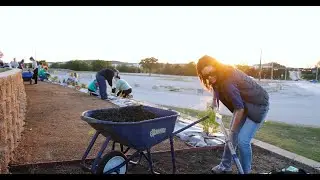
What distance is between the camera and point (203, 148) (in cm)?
550

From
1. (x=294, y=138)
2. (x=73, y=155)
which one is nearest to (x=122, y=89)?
(x=294, y=138)

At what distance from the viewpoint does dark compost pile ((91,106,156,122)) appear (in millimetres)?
4445

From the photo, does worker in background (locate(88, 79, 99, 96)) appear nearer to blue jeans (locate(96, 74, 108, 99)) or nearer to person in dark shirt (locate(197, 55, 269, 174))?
blue jeans (locate(96, 74, 108, 99))

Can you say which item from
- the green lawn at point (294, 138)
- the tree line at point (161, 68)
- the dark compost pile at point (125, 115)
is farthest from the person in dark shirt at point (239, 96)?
the tree line at point (161, 68)

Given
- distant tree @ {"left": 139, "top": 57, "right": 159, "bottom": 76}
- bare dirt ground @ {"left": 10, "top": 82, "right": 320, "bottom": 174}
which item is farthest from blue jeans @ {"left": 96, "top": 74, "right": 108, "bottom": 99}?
distant tree @ {"left": 139, "top": 57, "right": 159, "bottom": 76}

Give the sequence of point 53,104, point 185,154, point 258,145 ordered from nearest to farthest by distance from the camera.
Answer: point 185,154 < point 258,145 < point 53,104

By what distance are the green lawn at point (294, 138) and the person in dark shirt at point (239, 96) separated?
2.28m

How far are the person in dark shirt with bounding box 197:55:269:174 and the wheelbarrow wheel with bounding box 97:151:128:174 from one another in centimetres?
127

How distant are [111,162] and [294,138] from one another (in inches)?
201

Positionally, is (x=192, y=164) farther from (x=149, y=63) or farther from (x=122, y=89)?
(x=149, y=63)

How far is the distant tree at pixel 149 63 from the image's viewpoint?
168 ft

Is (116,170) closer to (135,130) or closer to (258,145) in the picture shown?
(135,130)
